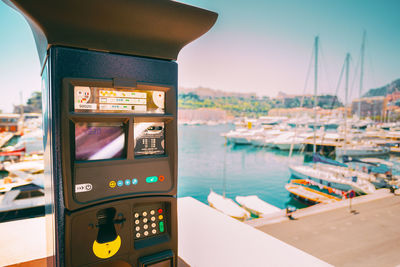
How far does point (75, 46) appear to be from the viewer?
0.62 metres

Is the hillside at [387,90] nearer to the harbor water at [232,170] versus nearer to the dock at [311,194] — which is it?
the dock at [311,194]

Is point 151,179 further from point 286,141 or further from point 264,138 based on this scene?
point 264,138

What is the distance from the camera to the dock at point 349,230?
280 centimetres

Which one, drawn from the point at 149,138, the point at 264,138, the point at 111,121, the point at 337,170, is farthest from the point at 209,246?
the point at 264,138

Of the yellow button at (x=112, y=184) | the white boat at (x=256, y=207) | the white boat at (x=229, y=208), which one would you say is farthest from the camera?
the white boat at (x=256, y=207)

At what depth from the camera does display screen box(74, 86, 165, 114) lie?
2.11 ft

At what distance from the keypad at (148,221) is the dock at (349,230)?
9.12 ft

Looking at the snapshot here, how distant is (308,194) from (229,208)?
3858 mm

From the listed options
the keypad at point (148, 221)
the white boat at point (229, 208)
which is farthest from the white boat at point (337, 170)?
the keypad at point (148, 221)

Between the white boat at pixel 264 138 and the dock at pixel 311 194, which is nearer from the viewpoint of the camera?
the dock at pixel 311 194

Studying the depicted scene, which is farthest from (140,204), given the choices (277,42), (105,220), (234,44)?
(234,44)

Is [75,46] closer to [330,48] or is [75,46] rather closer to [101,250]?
[101,250]

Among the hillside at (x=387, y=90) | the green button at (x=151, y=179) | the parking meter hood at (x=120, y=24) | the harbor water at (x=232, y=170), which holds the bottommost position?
the harbor water at (x=232, y=170)

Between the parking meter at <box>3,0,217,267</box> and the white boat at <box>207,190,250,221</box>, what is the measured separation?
6504mm
